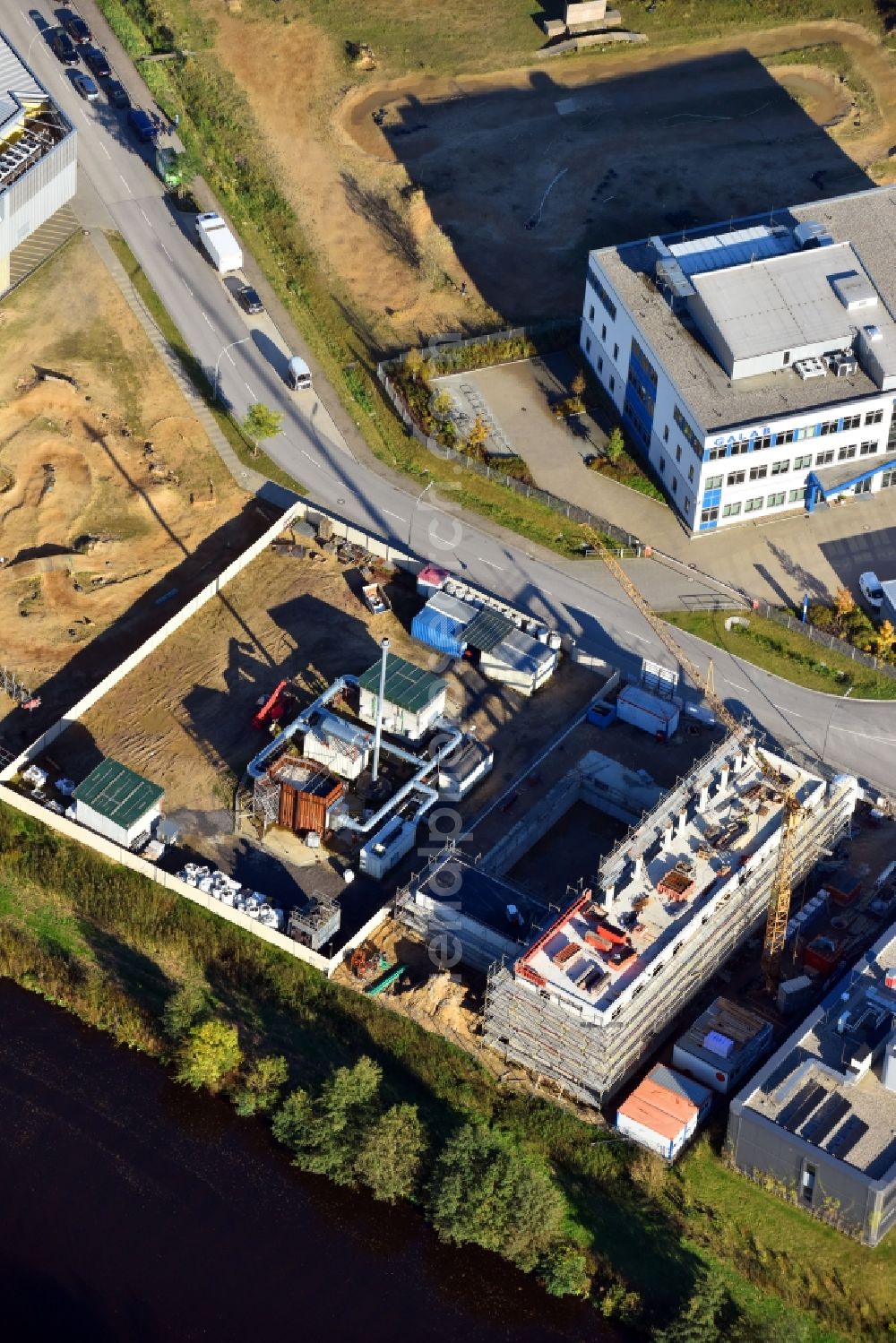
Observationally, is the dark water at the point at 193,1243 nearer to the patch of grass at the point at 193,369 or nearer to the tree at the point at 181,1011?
the tree at the point at 181,1011

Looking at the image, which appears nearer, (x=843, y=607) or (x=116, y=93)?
(x=843, y=607)

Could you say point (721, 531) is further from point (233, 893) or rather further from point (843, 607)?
point (233, 893)

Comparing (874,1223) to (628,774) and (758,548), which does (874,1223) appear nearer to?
(628,774)

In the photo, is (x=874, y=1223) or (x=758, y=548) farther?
(x=758, y=548)

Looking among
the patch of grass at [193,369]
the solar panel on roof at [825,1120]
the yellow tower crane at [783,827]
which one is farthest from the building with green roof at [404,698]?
the solar panel on roof at [825,1120]

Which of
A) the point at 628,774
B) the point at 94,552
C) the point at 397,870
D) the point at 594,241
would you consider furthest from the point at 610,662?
the point at 594,241

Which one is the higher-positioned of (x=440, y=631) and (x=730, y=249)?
(x=440, y=631)

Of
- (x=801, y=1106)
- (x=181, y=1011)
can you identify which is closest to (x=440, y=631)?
(x=181, y=1011)
